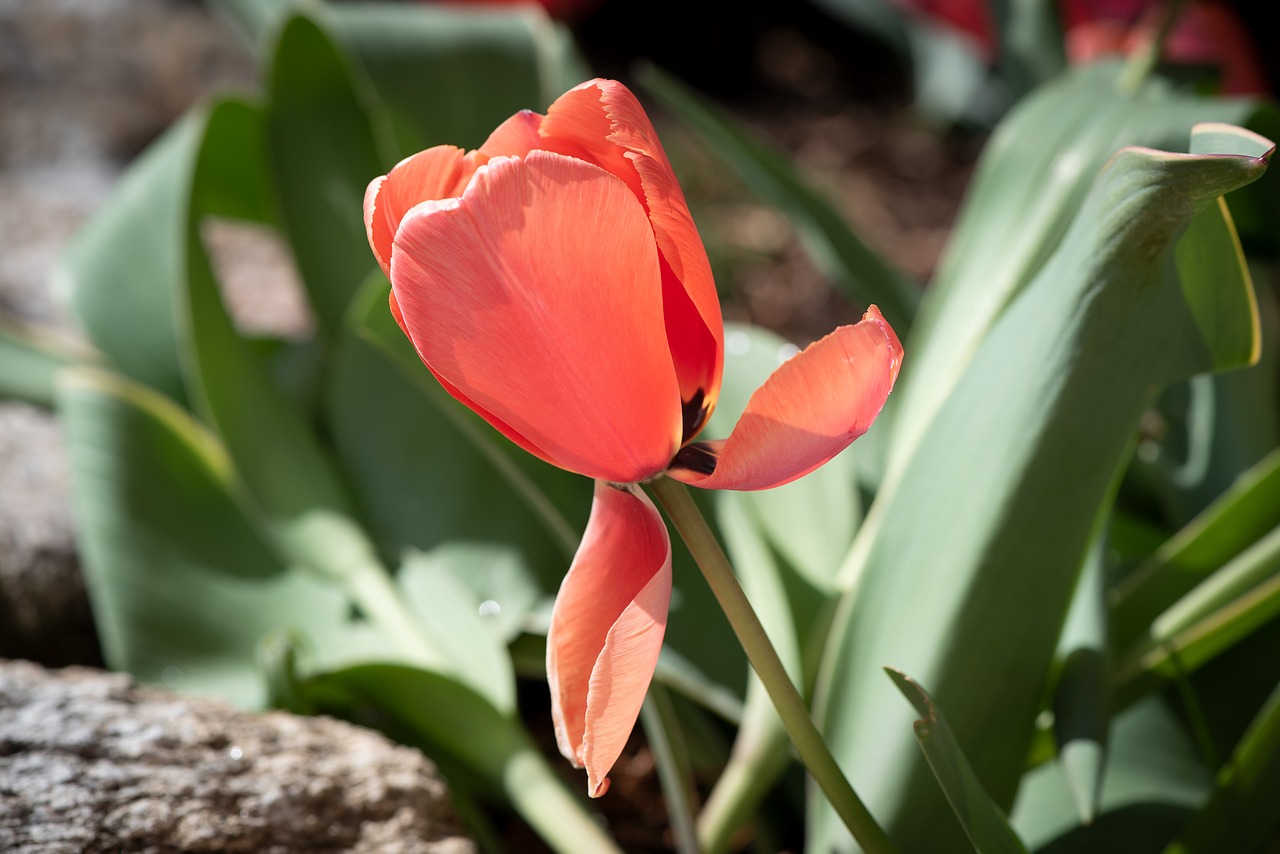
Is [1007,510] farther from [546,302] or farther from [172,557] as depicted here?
[172,557]

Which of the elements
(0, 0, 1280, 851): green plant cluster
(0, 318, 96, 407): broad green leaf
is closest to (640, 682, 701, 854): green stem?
(0, 0, 1280, 851): green plant cluster

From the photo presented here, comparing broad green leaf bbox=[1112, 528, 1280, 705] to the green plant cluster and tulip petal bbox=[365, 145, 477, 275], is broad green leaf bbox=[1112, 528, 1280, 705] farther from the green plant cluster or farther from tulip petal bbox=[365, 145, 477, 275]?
tulip petal bbox=[365, 145, 477, 275]

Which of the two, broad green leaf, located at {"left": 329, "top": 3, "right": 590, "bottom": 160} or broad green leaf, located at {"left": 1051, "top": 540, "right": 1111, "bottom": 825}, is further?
broad green leaf, located at {"left": 329, "top": 3, "right": 590, "bottom": 160}

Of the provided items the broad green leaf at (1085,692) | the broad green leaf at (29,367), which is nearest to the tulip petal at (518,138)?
the broad green leaf at (1085,692)

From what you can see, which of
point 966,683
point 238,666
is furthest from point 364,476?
point 966,683

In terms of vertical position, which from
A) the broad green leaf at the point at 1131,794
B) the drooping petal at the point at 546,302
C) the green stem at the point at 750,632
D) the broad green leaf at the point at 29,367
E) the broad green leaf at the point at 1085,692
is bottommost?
the broad green leaf at the point at 1131,794

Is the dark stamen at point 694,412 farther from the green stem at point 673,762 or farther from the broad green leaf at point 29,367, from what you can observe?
the broad green leaf at point 29,367

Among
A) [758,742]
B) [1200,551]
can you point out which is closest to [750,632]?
[758,742]
